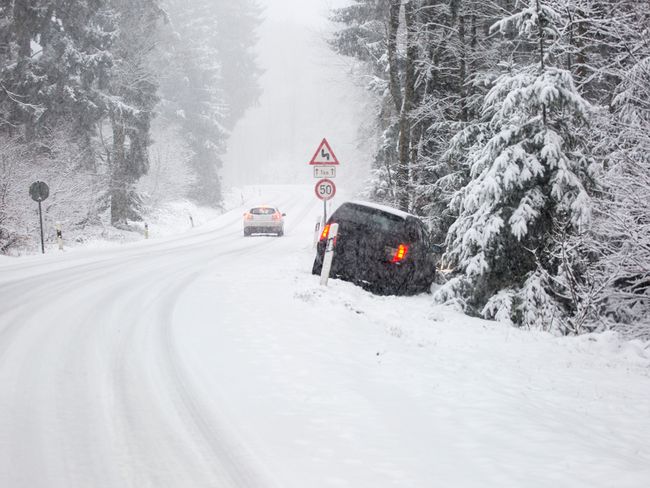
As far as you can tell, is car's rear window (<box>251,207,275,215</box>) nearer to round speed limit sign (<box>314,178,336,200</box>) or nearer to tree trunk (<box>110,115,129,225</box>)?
tree trunk (<box>110,115,129,225</box>)

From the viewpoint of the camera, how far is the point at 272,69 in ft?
396

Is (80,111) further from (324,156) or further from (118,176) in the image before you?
(324,156)

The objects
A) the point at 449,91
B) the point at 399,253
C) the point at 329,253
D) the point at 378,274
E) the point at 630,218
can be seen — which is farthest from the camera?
the point at 449,91

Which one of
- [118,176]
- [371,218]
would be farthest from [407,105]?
[118,176]

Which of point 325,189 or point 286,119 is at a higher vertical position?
point 286,119

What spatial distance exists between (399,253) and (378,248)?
1.44 feet

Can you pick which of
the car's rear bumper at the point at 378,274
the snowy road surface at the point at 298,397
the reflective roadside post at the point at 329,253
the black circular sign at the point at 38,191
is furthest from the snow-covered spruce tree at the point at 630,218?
the black circular sign at the point at 38,191

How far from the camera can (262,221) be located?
26.7 meters

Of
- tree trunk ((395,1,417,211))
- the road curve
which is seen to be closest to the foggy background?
tree trunk ((395,1,417,211))

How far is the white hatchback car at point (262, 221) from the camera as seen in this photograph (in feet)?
87.2

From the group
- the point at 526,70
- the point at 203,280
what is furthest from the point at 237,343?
the point at 526,70

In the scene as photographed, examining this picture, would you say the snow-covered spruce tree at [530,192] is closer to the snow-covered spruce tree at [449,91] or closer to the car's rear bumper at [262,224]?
the snow-covered spruce tree at [449,91]

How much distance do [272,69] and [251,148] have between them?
2665 centimetres

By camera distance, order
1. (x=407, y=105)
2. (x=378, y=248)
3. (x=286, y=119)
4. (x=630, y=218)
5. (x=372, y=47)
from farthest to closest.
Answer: (x=286, y=119) → (x=372, y=47) → (x=407, y=105) → (x=378, y=248) → (x=630, y=218)
